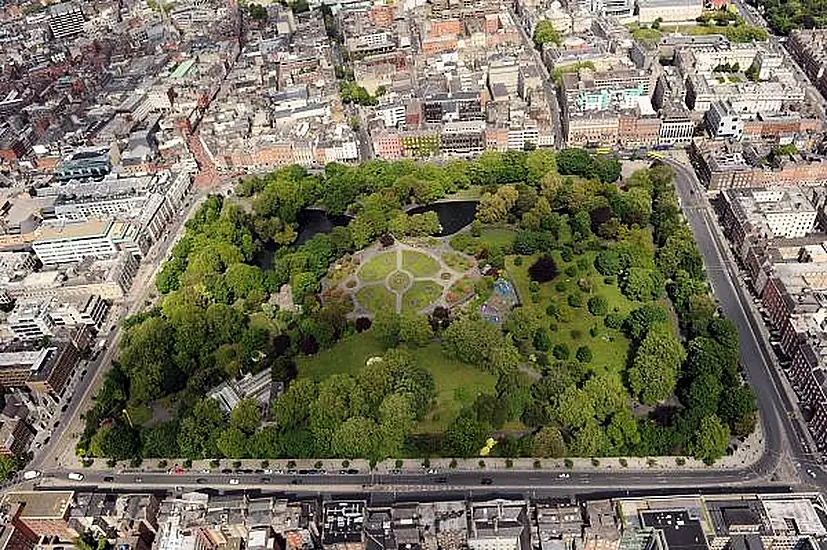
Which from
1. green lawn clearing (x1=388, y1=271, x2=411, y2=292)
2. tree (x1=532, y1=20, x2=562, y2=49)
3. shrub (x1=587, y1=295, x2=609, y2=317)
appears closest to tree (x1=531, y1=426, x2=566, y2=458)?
shrub (x1=587, y1=295, x2=609, y2=317)

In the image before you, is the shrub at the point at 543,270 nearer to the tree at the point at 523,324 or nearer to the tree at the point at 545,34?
the tree at the point at 523,324

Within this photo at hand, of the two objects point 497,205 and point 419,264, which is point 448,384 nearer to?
point 419,264

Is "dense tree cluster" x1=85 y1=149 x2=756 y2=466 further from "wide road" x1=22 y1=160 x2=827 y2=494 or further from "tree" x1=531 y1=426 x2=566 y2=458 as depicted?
"wide road" x1=22 y1=160 x2=827 y2=494

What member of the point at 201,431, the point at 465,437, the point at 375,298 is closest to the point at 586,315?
the point at 465,437

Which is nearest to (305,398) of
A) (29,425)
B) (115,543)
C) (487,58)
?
(115,543)

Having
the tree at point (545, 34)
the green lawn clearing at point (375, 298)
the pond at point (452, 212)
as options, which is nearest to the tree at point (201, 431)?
the green lawn clearing at point (375, 298)

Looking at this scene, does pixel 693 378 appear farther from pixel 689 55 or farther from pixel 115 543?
pixel 689 55
